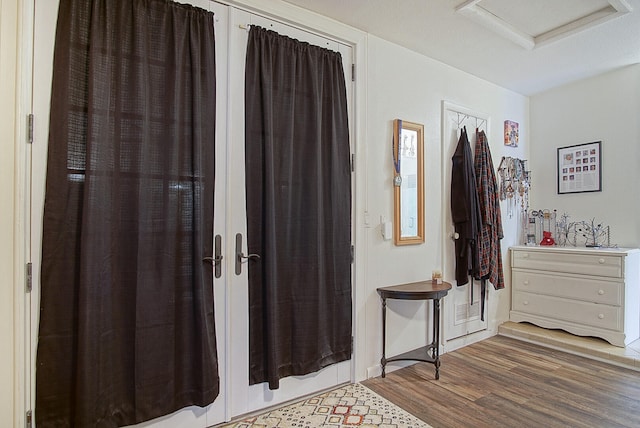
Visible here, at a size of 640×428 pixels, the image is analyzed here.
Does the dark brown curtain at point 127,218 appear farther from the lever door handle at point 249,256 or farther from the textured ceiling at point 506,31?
the textured ceiling at point 506,31

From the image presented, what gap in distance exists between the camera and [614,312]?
3.15m

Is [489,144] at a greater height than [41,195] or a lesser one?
greater

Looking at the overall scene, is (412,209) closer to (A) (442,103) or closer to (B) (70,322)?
(A) (442,103)

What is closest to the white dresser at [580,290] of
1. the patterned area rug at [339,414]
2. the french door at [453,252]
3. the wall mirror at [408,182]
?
the french door at [453,252]

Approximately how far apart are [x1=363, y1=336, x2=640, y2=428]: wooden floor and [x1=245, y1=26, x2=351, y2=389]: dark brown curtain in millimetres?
633

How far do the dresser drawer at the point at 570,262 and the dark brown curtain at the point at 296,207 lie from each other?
91.8 inches

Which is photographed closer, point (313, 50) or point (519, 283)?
point (313, 50)

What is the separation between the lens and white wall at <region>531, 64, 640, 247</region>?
3.47 m

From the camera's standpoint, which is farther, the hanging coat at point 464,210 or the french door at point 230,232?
the hanging coat at point 464,210

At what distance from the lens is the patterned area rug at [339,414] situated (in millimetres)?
2115

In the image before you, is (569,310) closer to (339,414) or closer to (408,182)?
(408,182)

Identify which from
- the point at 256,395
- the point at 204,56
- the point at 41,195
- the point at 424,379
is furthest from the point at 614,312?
the point at 41,195

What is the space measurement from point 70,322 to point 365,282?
187cm

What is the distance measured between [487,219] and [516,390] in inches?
59.8
